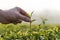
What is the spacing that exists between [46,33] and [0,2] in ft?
6.50

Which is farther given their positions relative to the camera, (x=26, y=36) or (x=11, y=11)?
(x=11, y=11)

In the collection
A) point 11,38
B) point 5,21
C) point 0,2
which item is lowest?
point 11,38

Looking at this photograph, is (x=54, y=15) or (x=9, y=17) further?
(x=54, y=15)

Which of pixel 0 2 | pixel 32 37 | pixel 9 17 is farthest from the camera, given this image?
pixel 0 2

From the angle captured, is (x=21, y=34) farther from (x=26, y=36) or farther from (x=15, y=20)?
(x=15, y=20)

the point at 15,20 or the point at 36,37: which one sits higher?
the point at 15,20

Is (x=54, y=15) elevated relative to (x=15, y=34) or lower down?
elevated

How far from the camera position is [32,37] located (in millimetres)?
1408

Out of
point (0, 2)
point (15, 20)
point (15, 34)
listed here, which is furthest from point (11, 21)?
point (0, 2)

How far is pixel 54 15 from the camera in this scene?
337 centimetres

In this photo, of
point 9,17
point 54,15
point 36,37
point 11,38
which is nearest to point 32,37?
A: point 36,37

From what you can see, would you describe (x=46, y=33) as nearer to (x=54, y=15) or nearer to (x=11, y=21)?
(x=11, y=21)

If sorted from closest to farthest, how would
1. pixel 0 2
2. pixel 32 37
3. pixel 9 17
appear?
1. pixel 32 37
2. pixel 9 17
3. pixel 0 2

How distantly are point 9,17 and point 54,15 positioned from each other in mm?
1743
